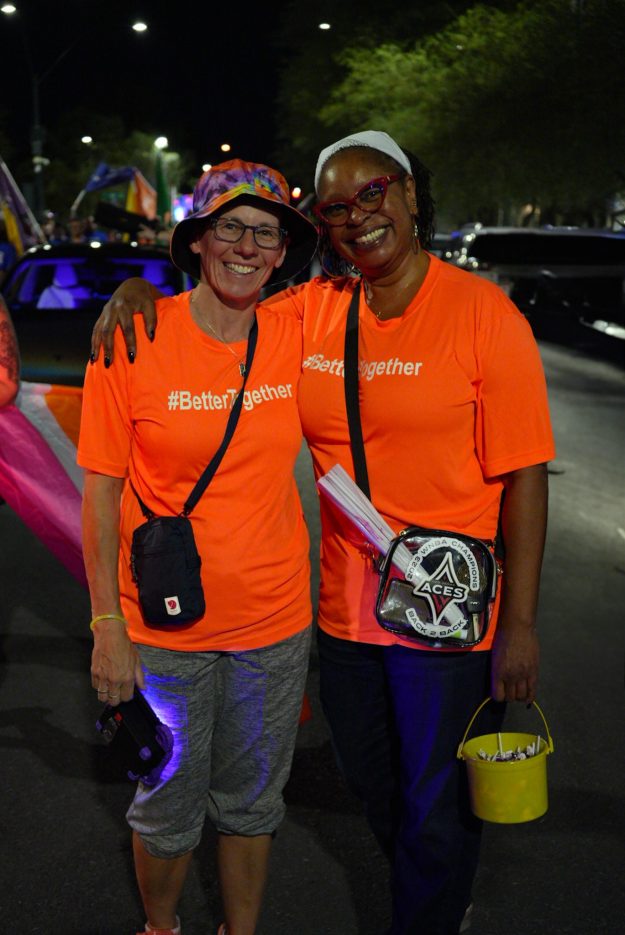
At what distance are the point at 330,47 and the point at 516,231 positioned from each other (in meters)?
41.2

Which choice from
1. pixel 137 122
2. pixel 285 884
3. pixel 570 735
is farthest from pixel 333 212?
pixel 137 122

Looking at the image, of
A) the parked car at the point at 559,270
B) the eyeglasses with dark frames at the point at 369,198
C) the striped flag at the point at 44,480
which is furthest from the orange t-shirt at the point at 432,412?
the parked car at the point at 559,270

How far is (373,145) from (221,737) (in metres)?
1.56

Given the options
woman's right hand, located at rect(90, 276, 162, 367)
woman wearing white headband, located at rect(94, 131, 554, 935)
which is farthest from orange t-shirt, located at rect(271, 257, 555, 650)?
woman's right hand, located at rect(90, 276, 162, 367)

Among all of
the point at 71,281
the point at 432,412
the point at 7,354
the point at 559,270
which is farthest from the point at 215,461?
the point at 559,270

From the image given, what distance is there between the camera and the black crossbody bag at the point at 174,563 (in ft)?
9.69

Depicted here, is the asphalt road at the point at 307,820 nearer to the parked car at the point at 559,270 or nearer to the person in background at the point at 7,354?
the person in background at the point at 7,354

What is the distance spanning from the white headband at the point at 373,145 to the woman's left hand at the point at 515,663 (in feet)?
3.96

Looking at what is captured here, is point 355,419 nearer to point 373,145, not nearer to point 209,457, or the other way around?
point 209,457

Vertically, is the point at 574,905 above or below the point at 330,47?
below

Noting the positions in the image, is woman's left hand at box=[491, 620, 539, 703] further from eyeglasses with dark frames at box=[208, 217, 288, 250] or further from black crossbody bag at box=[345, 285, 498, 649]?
eyeglasses with dark frames at box=[208, 217, 288, 250]

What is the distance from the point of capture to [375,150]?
10.3 ft

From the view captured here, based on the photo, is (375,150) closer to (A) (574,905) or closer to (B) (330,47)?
(A) (574,905)

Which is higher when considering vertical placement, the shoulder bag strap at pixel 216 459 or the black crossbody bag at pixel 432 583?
the shoulder bag strap at pixel 216 459
